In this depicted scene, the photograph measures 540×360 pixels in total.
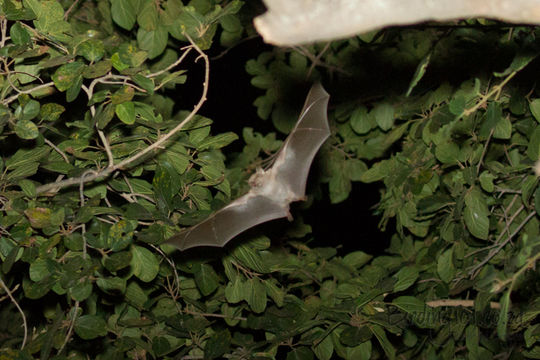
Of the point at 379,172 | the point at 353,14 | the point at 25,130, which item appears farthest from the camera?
the point at 379,172

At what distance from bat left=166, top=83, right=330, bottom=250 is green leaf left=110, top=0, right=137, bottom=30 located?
97 cm

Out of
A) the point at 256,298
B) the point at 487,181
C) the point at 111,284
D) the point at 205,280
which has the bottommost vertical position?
the point at 256,298

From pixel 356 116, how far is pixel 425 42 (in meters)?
0.51

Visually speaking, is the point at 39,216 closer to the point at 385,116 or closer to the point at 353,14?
the point at 353,14

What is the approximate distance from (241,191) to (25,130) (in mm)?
748

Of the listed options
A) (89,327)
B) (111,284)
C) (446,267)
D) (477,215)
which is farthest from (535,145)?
(89,327)

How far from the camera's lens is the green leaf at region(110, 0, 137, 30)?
2182 millimetres

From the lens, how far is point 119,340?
2.00 meters

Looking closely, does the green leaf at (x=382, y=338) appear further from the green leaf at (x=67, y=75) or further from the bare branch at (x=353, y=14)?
the bare branch at (x=353, y=14)

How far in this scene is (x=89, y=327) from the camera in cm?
172

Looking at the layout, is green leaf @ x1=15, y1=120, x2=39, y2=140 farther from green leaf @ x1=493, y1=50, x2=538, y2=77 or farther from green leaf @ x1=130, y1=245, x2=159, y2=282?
green leaf @ x1=493, y1=50, x2=538, y2=77

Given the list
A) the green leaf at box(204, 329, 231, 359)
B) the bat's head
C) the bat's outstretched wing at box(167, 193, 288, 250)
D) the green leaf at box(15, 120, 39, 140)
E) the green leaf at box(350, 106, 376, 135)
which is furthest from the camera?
the green leaf at box(350, 106, 376, 135)

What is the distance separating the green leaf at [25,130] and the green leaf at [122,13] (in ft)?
2.83

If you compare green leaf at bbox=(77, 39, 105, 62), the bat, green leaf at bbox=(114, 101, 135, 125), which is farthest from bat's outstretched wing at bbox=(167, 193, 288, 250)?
green leaf at bbox=(77, 39, 105, 62)
